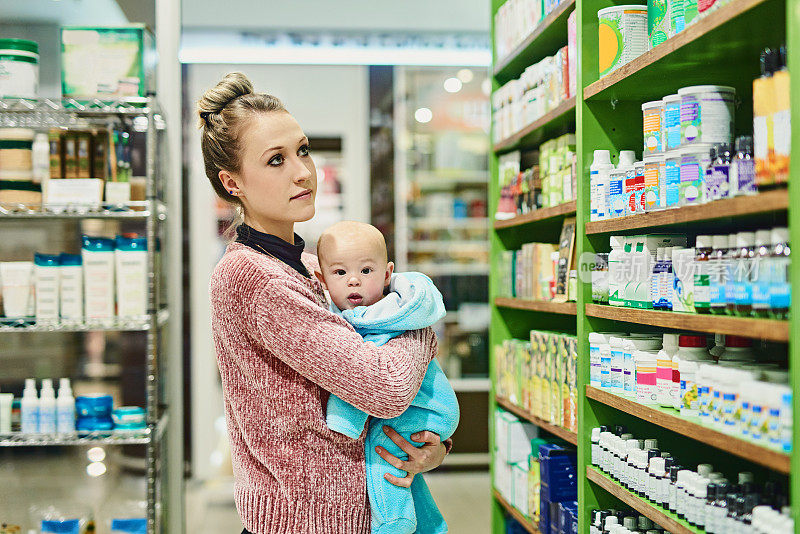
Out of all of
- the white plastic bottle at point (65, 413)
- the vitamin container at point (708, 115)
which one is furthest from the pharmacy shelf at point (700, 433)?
the white plastic bottle at point (65, 413)

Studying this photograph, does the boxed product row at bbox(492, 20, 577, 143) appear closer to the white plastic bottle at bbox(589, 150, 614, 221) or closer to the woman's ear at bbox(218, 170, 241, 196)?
the white plastic bottle at bbox(589, 150, 614, 221)

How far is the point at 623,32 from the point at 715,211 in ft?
2.70

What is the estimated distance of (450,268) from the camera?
6.55m

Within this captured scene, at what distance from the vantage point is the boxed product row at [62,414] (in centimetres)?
346

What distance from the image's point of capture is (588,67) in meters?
2.48

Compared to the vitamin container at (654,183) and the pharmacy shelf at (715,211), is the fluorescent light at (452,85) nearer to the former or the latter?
the pharmacy shelf at (715,211)

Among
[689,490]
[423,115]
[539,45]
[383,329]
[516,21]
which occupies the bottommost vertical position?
[689,490]

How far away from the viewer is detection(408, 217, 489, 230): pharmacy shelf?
21.4 ft

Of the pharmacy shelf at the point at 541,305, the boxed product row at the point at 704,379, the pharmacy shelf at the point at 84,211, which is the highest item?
the pharmacy shelf at the point at 84,211

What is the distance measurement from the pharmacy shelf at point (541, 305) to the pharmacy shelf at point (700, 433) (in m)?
0.32

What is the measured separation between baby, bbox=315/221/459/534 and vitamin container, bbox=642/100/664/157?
2.36 ft

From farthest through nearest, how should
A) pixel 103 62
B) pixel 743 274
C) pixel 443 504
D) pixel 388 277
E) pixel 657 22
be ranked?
pixel 443 504 < pixel 103 62 < pixel 657 22 < pixel 388 277 < pixel 743 274

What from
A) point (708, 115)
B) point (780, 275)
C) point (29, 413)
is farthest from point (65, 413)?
point (780, 275)

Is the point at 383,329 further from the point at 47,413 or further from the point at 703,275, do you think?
the point at 47,413
